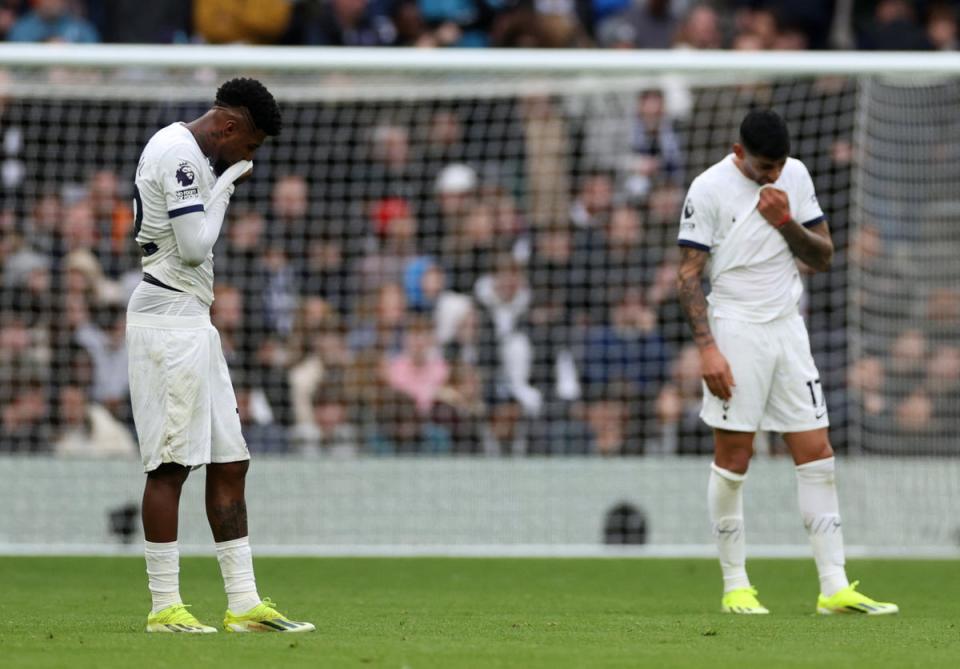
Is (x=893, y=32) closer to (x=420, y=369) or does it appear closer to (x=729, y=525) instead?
(x=420, y=369)

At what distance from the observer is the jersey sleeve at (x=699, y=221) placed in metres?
8.48

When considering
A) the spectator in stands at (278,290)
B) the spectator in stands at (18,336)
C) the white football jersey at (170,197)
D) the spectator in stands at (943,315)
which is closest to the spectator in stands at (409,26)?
the spectator in stands at (278,290)

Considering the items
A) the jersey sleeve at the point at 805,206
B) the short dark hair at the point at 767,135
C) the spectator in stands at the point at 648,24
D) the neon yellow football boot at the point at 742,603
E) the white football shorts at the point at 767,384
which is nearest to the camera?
the short dark hair at the point at 767,135

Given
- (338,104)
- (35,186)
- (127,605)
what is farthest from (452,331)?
(127,605)

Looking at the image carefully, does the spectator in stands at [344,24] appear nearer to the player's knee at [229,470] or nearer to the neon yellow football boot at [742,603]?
the neon yellow football boot at [742,603]

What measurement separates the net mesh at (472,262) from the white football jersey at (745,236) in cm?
460

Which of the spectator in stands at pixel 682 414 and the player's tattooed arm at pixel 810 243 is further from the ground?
the player's tattooed arm at pixel 810 243

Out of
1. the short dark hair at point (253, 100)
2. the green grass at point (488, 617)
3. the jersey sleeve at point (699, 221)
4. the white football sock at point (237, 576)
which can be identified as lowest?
the green grass at point (488, 617)

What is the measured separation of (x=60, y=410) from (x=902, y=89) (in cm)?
725

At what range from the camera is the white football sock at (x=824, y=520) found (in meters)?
8.38

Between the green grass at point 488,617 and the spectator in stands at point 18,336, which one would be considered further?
the spectator in stands at point 18,336

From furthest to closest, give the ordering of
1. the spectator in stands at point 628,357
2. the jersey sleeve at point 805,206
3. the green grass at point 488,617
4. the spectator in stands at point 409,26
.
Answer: the spectator in stands at point 409,26, the spectator in stands at point 628,357, the jersey sleeve at point 805,206, the green grass at point 488,617

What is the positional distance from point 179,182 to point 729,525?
334 centimetres

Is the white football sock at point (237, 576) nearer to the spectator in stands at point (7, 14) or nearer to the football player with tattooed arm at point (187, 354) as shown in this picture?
the football player with tattooed arm at point (187, 354)
